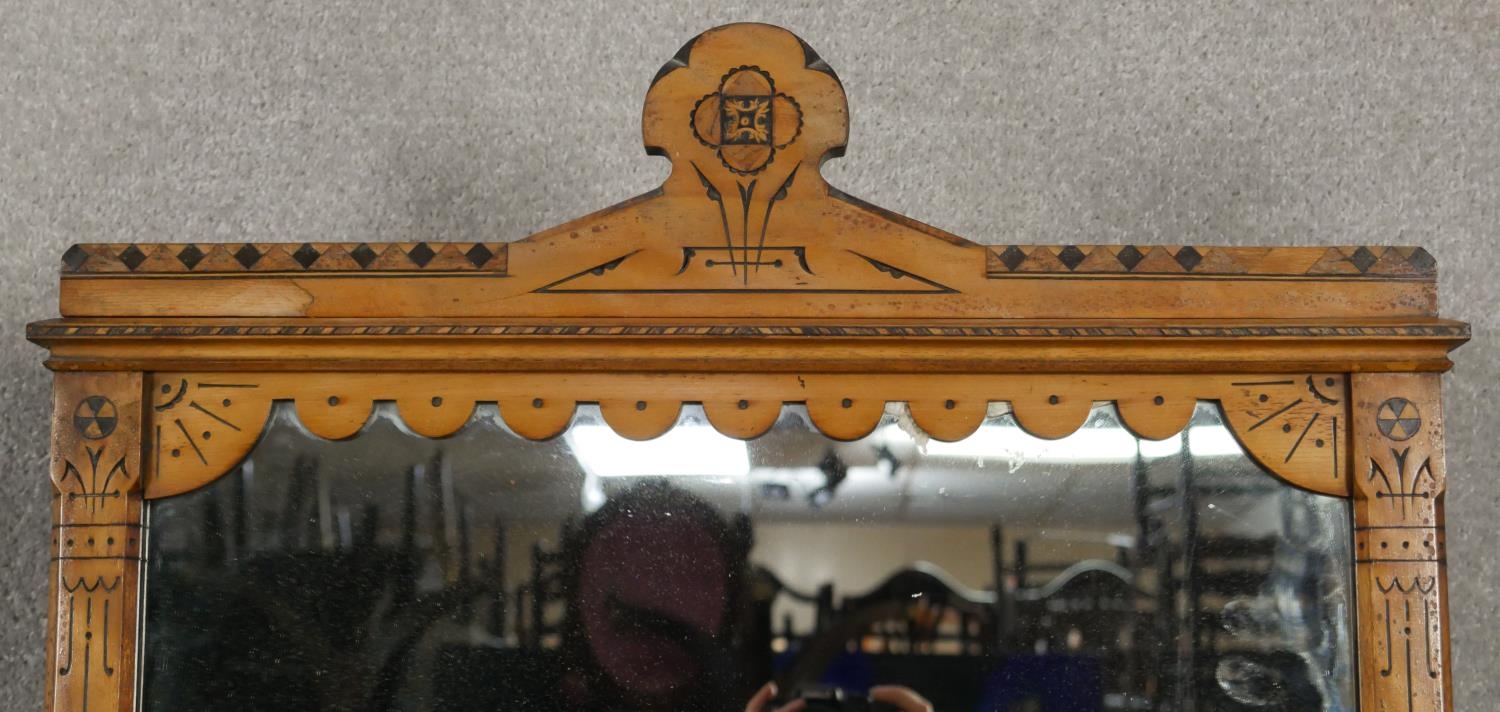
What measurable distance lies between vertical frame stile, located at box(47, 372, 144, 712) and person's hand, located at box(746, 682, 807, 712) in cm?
34

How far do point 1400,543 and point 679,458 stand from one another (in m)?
0.40

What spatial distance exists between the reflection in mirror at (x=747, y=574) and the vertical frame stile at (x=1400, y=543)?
2 centimetres

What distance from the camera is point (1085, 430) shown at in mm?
791

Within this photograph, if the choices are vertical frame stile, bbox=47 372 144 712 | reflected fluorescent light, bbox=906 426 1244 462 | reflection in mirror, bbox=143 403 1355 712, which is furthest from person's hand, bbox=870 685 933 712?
vertical frame stile, bbox=47 372 144 712

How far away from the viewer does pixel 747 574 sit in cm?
78

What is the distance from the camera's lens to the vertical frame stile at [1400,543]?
2.48ft

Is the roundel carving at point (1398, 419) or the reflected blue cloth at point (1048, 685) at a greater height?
the roundel carving at point (1398, 419)

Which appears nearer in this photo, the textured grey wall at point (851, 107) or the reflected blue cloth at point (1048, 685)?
the reflected blue cloth at point (1048, 685)

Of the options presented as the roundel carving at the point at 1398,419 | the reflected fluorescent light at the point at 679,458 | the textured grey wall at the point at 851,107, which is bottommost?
the reflected fluorescent light at the point at 679,458

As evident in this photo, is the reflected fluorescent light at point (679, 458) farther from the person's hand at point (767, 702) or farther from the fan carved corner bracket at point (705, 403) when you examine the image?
the person's hand at point (767, 702)

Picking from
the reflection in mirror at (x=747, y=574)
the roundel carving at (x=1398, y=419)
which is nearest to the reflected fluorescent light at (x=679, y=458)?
the reflection in mirror at (x=747, y=574)

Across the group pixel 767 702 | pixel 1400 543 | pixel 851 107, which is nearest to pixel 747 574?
pixel 767 702

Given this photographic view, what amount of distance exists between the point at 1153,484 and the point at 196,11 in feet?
2.76

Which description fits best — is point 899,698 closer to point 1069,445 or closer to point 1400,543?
point 1069,445
